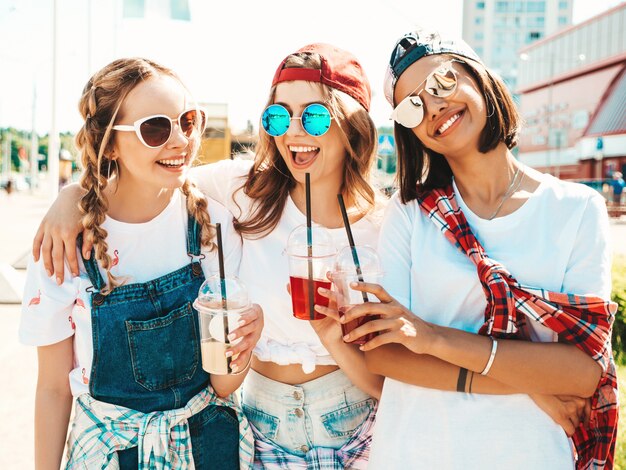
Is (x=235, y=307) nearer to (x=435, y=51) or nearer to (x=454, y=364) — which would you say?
(x=454, y=364)

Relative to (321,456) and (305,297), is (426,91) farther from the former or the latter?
(321,456)

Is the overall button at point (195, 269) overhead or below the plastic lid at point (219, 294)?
overhead

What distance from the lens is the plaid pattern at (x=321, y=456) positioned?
2250mm

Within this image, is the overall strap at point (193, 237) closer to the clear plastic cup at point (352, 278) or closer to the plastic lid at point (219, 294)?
the plastic lid at point (219, 294)

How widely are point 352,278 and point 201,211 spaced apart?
2.53 ft

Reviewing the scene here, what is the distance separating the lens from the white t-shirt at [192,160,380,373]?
2.36 metres

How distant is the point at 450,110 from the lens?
2.08 meters

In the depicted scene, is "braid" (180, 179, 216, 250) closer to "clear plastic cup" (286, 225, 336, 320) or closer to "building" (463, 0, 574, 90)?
"clear plastic cup" (286, 225, 336, 320)

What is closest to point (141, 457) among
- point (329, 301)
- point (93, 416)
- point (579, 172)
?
point (93, 416)

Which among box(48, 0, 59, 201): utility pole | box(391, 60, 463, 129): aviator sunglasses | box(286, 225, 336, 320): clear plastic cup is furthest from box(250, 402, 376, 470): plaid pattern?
box(48, 0, 59, 201): utility pole

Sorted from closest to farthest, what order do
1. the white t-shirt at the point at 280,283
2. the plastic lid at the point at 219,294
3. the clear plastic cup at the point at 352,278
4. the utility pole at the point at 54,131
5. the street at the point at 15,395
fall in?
1. the clear plastic cup at the point at 352,278
2. the plastic lid at the point at 219,294
3. the white t-shirt at the point at 280,283
4. the street at the point at 15,395
5. the utility pole at the point at 54,131

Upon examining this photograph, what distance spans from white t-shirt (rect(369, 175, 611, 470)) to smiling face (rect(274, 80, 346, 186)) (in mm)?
625

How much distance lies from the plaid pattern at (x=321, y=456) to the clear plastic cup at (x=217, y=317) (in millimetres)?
502

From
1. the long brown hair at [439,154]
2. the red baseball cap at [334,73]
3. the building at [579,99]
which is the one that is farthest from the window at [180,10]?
the building at [579,99]
